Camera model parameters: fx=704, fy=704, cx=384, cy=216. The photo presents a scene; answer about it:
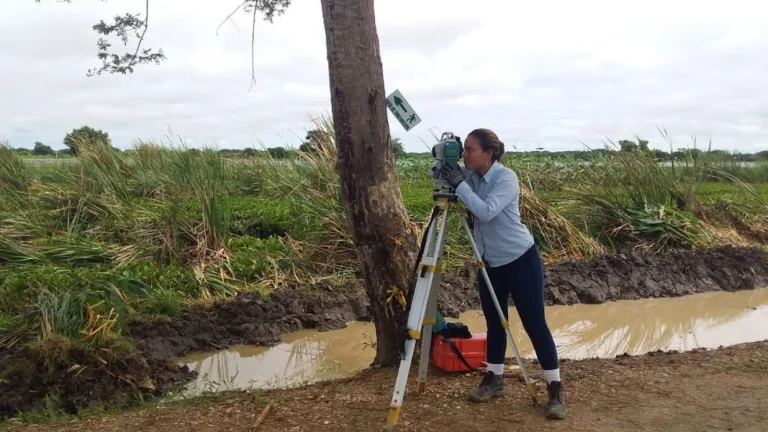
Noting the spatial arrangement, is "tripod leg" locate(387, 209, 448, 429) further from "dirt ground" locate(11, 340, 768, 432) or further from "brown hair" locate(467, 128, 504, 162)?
"brown hair" locate(467, 128, 504, 162)

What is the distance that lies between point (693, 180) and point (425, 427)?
9029mm

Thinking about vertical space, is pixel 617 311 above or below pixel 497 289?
below

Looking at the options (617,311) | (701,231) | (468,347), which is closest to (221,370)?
(468,347)

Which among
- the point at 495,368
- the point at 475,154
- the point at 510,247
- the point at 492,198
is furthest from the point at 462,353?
the point at 475,154

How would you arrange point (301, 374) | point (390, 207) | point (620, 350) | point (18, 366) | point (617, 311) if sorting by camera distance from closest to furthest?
1. point (390, 207)
2. point (18, 366)
3. point (301, 374)
4. point (620, 350)
5. point (617, 311)

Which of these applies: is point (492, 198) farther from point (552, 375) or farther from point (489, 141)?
point (552, 375)

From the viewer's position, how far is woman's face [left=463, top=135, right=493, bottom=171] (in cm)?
416

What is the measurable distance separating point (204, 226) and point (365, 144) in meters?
4.62

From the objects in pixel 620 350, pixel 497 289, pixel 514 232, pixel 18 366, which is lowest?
pixel 620 350

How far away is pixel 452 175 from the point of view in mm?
4039

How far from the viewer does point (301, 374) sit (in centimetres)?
627

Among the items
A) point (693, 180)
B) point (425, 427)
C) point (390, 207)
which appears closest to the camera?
point (425, 427)

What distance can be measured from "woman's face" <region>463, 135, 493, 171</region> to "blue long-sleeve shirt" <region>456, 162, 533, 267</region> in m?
0.07

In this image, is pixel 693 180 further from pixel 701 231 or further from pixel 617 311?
pixel 617 311
